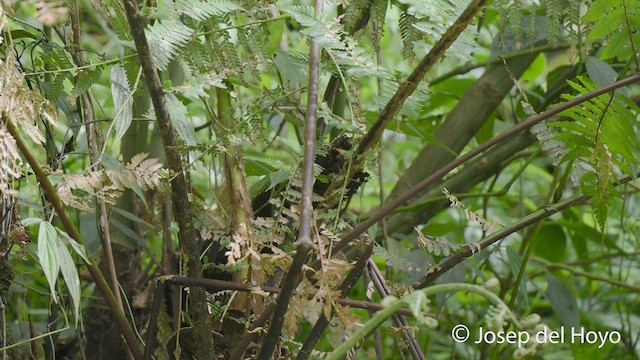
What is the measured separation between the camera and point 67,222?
0.71m

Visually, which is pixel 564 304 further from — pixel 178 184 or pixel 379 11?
pixel 178 184

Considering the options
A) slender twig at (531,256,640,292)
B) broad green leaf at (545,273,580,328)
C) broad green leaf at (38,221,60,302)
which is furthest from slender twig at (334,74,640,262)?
slender twig at (531,256,640,292)

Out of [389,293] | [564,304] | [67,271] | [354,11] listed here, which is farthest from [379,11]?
[564,304]

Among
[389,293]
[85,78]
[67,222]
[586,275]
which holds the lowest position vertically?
[586,275]

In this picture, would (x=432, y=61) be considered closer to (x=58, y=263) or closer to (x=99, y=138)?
(x=58, y=263)

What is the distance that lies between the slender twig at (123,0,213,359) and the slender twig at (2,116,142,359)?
68mm

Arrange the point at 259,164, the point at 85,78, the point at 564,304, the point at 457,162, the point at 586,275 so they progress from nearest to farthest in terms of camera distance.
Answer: the point at 457,162 → the point at 85,78 → the point at 259,164 → the point at 564,304 → the point at 586,275

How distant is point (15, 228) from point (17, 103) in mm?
155

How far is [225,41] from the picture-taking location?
844 mm

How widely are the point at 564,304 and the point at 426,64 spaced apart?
2.99 feet

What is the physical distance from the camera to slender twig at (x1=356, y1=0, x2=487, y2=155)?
0.63 m

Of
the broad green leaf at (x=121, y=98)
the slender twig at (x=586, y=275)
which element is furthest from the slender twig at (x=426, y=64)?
the slender twig at (x=586, y=275)

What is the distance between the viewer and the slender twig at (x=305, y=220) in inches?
23.5

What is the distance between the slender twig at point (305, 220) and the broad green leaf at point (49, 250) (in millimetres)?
185
